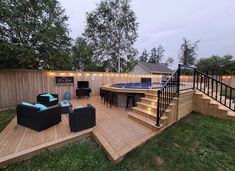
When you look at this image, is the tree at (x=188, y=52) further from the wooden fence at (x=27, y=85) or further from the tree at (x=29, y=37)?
the tree at (x=29, y=37)

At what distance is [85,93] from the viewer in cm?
801

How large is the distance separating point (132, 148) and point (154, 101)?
6.49 ft

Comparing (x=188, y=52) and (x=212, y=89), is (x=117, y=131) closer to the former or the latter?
(x=212, y=89)

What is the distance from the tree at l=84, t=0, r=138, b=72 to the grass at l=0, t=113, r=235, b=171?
482 inches

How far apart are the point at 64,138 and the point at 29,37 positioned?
596 centimetres

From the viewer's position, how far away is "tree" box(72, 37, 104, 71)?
15.2 metres

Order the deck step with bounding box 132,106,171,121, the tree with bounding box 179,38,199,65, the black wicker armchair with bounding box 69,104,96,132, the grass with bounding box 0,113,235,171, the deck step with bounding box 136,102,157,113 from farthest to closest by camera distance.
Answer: the tree with bounding box 179,38,199,65 < the deck step with bounding box 136,102,157,113 < the deck step with bounding box 132,106,171,121 < the black wicker armchair with bounding box 69,104,96,132 < the grass with bounding box 0,113,235,171

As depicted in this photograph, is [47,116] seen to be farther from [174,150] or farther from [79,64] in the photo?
[79,64]

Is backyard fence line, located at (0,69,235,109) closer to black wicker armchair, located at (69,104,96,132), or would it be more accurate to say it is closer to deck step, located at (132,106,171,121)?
black wicker armchair, located at (69,104,96,132)

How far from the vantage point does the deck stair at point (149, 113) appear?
11.4 ft

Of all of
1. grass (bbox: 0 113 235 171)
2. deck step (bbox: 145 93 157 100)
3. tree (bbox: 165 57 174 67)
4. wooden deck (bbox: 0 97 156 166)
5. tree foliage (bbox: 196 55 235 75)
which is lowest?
grass (bbox: 0 113 235 171)

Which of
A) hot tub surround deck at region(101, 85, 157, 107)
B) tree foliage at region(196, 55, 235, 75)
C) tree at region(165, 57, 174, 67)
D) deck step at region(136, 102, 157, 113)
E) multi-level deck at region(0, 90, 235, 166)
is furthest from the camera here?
tree at region(165, 57, 174, 67)

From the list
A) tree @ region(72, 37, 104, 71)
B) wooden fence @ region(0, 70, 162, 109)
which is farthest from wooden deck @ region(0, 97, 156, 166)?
tree @ region(72, 37, 104, 71)

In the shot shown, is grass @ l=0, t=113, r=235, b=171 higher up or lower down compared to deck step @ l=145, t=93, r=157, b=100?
lower down
